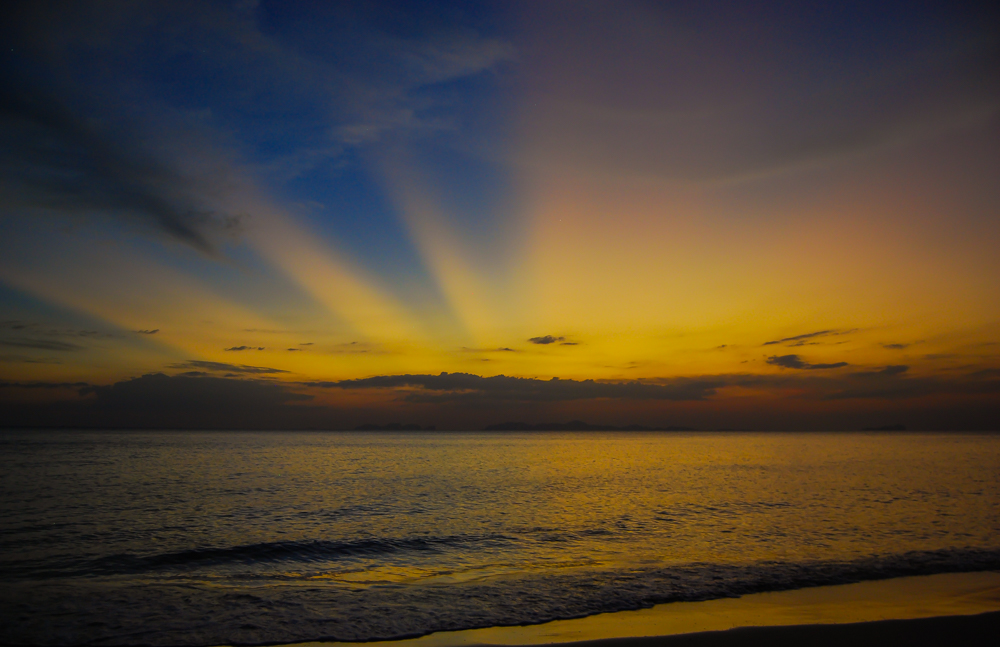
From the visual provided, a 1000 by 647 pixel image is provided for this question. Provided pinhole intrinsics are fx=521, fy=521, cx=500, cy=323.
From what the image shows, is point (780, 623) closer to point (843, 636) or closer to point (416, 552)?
point (843, 636)

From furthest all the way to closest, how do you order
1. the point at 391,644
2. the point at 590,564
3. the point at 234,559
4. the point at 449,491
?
the point at 449,491
the point at 234,559
the point at 590,564
the point at 391,644

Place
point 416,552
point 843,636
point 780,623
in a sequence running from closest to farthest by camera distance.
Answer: point 843,636 < point 780,623 < point 416,552

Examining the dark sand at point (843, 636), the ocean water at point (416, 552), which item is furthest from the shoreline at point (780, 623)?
the ocean water at point (416, 552)

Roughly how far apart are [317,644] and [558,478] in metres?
46.9

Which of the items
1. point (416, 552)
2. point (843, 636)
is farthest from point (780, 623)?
point (416, 552)

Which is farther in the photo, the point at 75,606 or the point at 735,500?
the point at 735,500

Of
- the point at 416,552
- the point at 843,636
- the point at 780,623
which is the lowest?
the point at 416,552

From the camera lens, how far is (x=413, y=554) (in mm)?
21797

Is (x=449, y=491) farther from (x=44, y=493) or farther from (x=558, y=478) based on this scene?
(x=44, y=493)

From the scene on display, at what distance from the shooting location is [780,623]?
40.7ft

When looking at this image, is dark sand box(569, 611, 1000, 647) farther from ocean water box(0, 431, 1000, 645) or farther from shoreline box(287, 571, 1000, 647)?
ocean water box(0, 431, 1000, 645)

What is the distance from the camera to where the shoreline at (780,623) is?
11.3 meters

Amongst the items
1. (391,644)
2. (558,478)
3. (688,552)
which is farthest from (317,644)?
(558,478)

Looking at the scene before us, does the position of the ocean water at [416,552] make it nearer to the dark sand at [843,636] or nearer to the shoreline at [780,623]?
the shoreline at [780,623]
